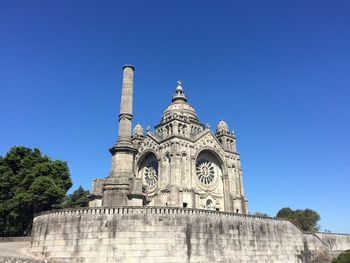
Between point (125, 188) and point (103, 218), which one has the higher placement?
point (125, 188)

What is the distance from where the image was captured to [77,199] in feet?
141

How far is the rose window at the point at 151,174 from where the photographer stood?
39156 mm

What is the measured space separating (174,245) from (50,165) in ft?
56.6

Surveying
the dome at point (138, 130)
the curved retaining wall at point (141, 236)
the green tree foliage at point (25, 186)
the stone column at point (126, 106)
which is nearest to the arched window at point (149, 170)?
the dome at point (138, 130)

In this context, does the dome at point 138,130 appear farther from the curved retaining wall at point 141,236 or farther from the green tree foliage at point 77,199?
the curved retaining wall at point 141,236

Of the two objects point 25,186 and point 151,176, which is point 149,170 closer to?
point 151,176

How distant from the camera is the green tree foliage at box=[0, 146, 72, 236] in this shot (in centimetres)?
2641

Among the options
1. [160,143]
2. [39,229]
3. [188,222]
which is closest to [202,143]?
[160,143]

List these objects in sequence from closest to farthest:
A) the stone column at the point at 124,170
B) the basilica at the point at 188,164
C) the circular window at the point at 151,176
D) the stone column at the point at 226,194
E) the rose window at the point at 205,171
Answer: the stone column at the point at 124,170
the basilica at the point at 188,164
the stone column at the point at 226,194
the rose window at the point at 205,171
the circular window at the point at 151,176

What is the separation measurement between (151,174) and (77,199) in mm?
12143

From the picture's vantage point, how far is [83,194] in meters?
44.6

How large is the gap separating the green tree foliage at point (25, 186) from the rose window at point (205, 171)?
16.3 metres

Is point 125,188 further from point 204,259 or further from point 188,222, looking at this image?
point 204,259

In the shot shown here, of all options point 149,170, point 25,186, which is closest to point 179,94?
point 149,170
